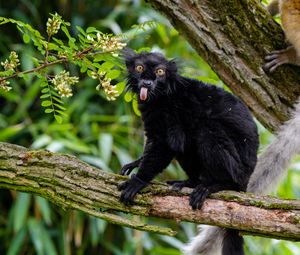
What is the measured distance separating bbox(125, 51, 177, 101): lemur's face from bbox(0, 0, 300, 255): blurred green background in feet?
9.26

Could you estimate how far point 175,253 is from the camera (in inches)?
271

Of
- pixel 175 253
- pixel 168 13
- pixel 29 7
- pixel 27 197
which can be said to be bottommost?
pixel 175 253

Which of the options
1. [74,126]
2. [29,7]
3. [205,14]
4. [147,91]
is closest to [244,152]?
[147,91]

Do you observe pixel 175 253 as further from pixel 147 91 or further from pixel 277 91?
pixel 147 91

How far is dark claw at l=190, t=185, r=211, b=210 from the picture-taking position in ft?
10.9

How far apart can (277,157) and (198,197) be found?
1235 millimetres

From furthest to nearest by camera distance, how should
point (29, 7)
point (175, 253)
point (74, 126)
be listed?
point (29, 7), point (74, 126), point (175, 253)

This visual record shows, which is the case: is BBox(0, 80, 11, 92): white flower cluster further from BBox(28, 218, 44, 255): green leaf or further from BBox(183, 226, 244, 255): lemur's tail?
BBox(28, 218, 44, 255): green leaf

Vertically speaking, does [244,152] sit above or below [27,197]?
below

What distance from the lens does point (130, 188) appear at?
3.43m

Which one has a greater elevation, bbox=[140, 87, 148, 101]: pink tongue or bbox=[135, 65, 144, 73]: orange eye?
bbox=[135, 65, 144, 73]: orange eye

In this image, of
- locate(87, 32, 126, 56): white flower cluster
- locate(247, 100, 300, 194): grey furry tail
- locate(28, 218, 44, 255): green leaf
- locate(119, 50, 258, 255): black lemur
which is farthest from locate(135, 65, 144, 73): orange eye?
locate(28, 218, 44, 255): green leaf

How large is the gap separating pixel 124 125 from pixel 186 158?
12.6 feet

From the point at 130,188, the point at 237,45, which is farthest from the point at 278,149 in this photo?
the point at 130,188
